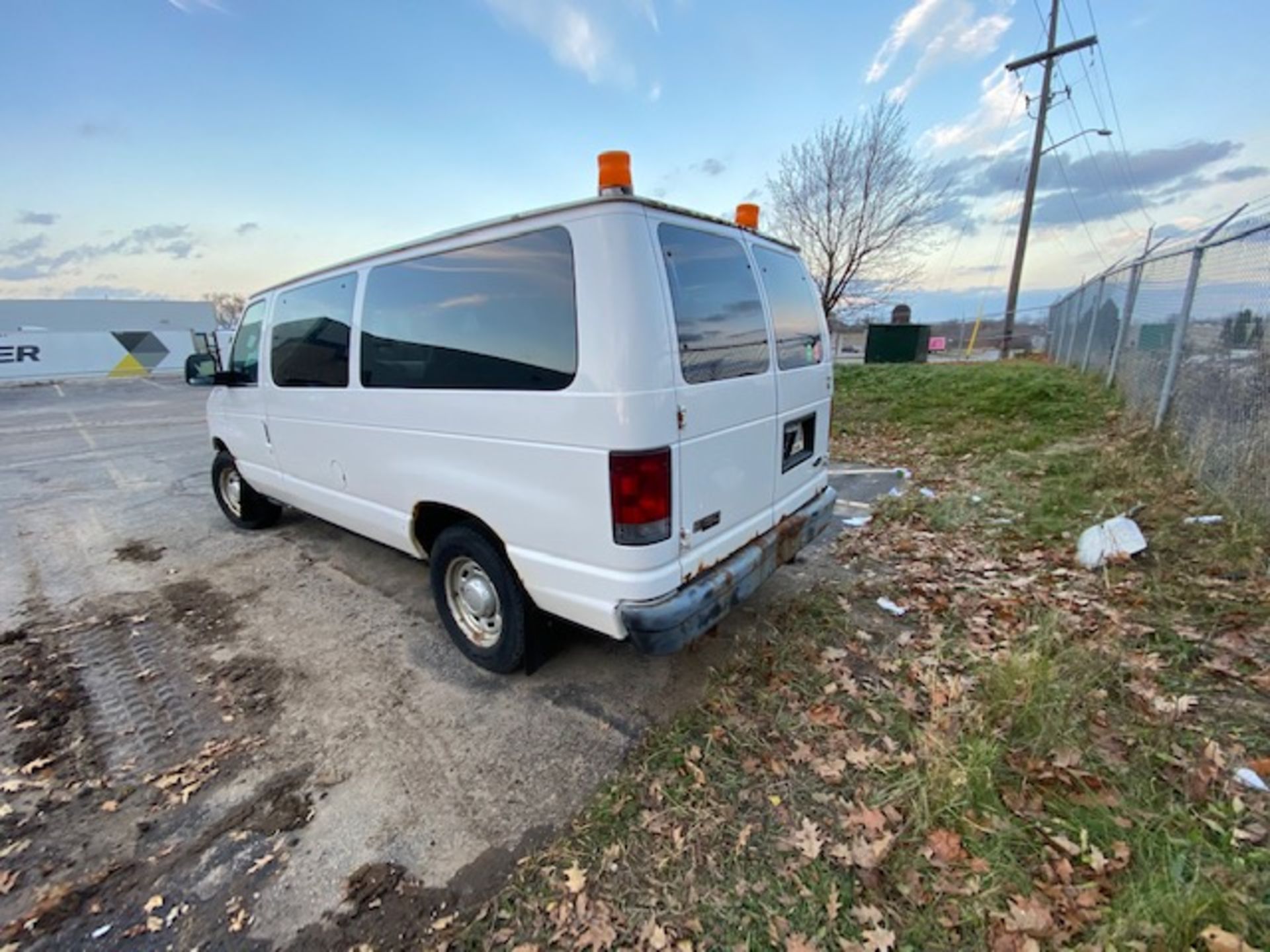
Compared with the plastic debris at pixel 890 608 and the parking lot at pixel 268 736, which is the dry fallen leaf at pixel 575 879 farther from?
the plastic debris at pixel 890 608

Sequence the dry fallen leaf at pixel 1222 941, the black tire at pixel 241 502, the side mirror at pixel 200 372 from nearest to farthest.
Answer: the dry fallen leaf at pixel 1222 941
the side mirror at pixel 200 372
the black tire at pixel 241 502

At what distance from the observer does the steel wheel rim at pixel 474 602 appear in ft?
10.3

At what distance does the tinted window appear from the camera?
7.89ft

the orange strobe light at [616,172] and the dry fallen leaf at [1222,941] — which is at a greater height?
the orange strobe light at [616,172]

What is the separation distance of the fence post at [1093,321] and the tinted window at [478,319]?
1046cm

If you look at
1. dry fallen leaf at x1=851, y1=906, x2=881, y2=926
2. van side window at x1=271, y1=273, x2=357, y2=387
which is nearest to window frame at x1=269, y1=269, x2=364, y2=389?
van side window at x1=271, y1=273, x2=357, y2=387

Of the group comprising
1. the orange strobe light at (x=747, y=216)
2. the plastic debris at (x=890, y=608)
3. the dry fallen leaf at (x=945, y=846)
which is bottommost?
the dry fallen leaf at (x=945, y=846)

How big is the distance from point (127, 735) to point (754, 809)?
3.00 meters

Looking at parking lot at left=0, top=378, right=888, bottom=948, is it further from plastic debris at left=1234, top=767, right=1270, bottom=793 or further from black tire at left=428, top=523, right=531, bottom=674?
plastic debris at left=1234, top=767, right=1270, bottom=793

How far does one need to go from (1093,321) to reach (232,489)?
13116 millimetres

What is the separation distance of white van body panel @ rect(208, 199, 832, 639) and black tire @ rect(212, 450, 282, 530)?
98.8 inches

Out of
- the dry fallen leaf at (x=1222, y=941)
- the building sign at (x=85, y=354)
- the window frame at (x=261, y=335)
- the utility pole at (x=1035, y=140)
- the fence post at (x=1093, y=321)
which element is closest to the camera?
the dry fallen leaf at (x=1222, y=941)

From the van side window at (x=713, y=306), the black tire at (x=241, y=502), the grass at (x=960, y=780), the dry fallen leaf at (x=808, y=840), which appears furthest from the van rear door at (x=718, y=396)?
the black tire at (x=241, y=502)

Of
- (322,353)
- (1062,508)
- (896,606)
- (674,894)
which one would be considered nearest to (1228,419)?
(1062,508)
